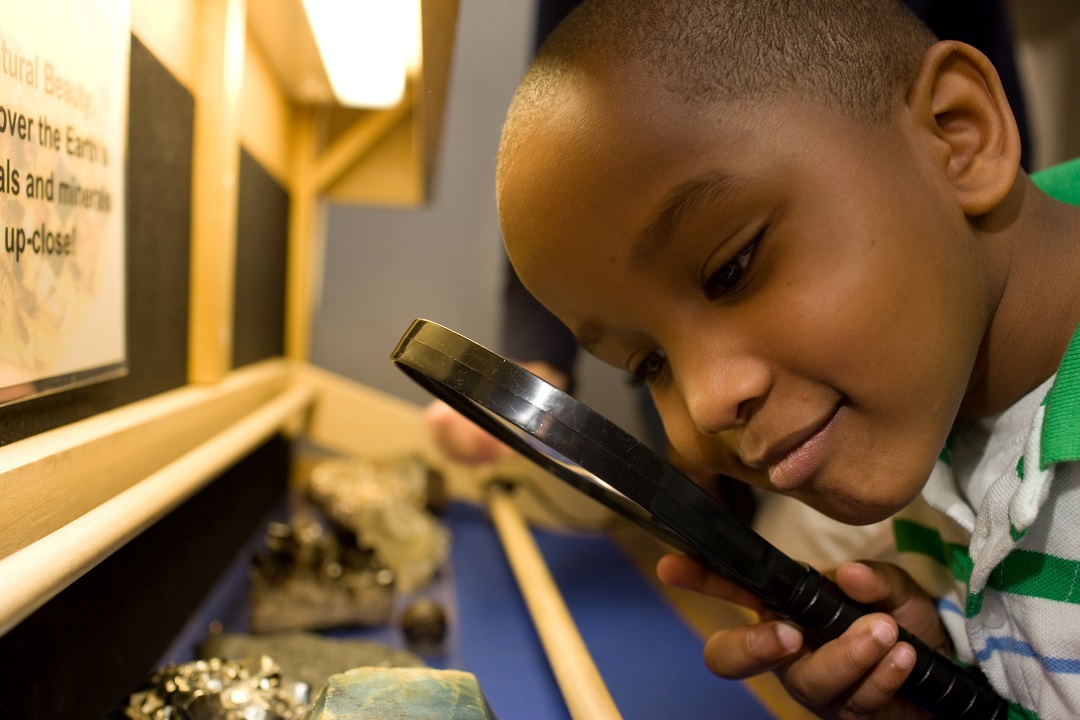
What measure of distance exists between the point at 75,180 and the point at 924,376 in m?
0.61

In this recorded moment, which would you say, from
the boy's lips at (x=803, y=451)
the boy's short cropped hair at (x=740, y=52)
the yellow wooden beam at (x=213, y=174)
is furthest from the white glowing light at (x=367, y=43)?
the boy's lips at (x=803, y=451)

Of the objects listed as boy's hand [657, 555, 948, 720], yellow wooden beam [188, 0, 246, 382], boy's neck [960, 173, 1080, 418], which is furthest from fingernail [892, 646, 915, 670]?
yellow wooden beam [188, 0, 246, 382]

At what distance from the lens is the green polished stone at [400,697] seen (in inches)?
19.4

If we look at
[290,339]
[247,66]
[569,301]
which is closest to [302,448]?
[290,339]

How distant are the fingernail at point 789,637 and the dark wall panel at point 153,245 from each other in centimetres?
56

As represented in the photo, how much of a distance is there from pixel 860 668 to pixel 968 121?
0.38 m

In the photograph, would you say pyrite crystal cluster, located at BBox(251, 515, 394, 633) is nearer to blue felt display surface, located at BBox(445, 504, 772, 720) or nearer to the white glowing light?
blue felt display surface, located at BBox(445, 504, 772, 720)

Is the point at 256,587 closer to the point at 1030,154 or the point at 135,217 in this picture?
the point at 135,217

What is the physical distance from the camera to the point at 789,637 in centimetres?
61

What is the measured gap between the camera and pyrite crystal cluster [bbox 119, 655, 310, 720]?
23.1 inches

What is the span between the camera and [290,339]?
179cm

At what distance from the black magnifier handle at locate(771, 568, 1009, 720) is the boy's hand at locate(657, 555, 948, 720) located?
0.01 m

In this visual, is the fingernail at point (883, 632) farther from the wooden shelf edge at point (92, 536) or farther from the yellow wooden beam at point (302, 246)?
the yellow wooden beam at point (302, 246)

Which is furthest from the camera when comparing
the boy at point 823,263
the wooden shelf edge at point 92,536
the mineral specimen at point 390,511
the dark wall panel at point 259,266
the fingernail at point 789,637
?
the dark wall panel at point 259,266
